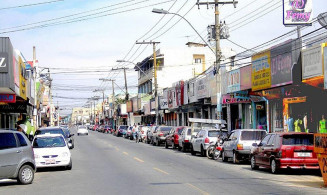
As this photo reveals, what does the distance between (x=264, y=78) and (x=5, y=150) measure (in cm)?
1747

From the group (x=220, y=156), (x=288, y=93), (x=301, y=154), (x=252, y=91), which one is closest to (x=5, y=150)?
(x=301, y=154)

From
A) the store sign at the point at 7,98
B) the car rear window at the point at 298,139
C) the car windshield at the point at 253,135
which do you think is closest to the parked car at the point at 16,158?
the car rear window at the point at 298,139

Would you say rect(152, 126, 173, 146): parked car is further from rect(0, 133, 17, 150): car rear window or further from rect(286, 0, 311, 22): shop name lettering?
rect(0, 133, 17, 150): car rear window

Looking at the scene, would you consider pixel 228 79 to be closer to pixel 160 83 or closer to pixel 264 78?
pixel 264 78

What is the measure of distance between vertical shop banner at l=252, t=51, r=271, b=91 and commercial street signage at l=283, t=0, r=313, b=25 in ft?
9.76

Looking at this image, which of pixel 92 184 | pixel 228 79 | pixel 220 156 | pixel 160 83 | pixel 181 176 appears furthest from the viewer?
pixel 160 83

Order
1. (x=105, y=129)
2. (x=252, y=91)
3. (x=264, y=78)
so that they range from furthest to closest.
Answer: (x=105, y=129) < (x=252, y=91) < (x=264, y=78)

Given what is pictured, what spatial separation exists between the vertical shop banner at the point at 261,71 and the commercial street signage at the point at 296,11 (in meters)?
2.97

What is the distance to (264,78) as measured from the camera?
2866cm

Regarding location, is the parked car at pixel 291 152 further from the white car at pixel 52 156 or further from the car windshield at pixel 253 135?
the white car at pixel 52 156

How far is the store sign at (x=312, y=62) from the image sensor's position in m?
22.3

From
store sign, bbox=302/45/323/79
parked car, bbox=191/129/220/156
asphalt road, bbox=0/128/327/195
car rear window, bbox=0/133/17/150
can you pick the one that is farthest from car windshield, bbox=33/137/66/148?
store sign, bbox=302/45/323/79

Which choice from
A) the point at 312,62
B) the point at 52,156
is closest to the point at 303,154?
the point at 312,62

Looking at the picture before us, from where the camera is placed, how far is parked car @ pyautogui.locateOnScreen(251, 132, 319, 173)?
1719 cm
